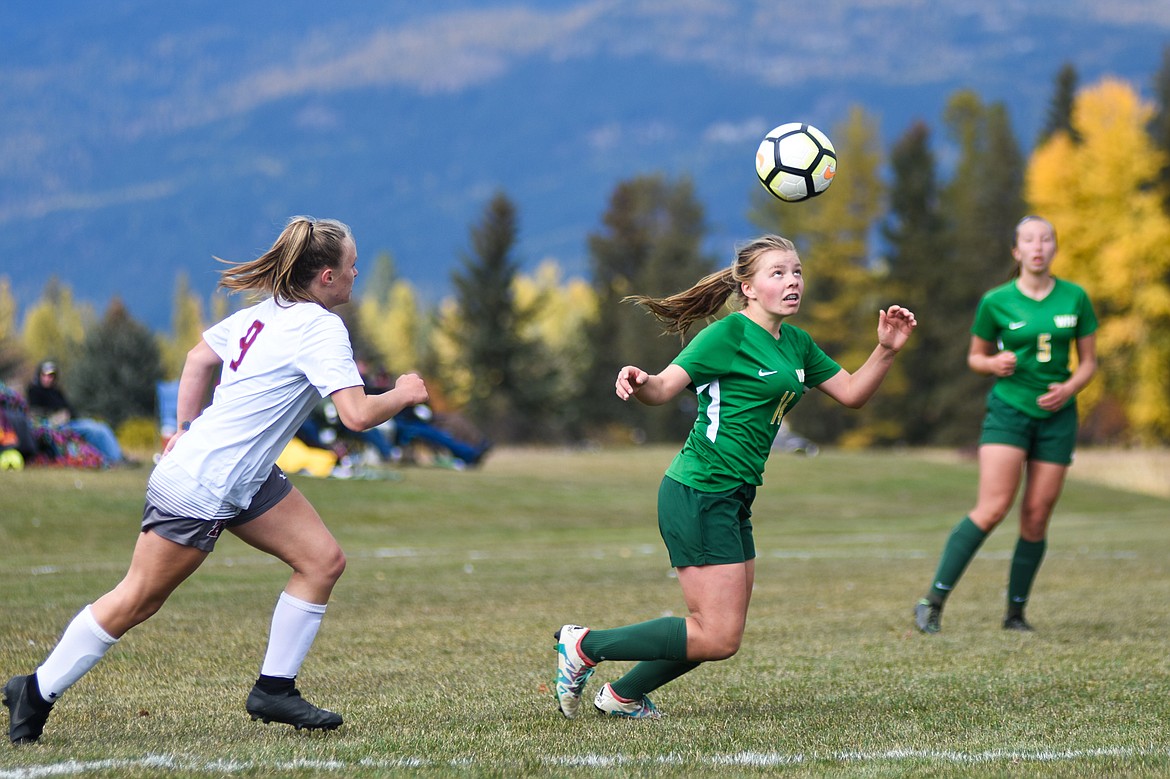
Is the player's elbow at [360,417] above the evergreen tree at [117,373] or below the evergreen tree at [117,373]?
above

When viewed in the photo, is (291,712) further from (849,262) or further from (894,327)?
(849,262)

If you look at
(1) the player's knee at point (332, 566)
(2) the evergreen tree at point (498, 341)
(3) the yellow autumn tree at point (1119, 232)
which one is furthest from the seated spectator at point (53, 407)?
(2) the evergreen tree at point (498, 341)

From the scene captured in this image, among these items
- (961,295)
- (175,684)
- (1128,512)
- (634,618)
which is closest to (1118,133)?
(961,295)

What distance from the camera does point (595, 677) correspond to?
22.1 ft

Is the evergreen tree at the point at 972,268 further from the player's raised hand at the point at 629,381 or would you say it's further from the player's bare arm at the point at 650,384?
the player's raised hand at the point at 629,381

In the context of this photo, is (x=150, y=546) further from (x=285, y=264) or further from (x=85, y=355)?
(x=85, y=355)

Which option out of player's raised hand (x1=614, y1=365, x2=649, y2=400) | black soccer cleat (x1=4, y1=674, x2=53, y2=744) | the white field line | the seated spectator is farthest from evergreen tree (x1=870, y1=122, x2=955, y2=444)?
black soccer cleat (x1=4, y1=674, x2=53, y2=744)

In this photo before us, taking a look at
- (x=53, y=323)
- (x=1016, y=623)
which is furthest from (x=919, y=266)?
(x=53, y=323)

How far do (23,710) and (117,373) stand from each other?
52.7m

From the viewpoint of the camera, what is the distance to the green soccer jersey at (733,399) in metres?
5.41

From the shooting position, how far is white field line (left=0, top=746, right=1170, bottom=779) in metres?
4.42

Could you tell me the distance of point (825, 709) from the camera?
5.67m

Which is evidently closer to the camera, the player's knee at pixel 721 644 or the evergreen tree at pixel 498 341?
the player's knee at pixel 721 644

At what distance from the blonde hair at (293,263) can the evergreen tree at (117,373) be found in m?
50.8
